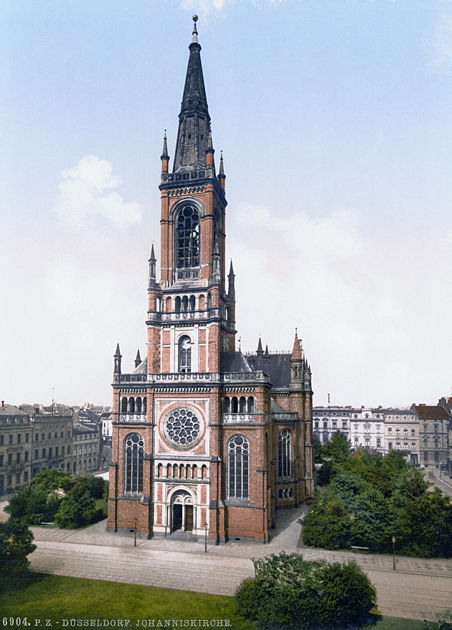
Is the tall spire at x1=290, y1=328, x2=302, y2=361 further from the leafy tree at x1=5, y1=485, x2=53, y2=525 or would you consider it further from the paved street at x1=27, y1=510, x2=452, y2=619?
the leafy tree at x1=5, y1=485, x2=53, y2=525

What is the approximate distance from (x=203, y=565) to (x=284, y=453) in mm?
23525

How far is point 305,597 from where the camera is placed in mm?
26422

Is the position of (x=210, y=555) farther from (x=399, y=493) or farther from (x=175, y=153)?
(x=175, y=153)

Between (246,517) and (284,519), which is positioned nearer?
(246,517)

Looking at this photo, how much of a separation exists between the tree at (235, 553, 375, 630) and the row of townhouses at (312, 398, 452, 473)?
78.1 meters

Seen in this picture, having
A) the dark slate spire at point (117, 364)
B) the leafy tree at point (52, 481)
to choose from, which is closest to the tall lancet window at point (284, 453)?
the dark slate spire at point (117, 364)

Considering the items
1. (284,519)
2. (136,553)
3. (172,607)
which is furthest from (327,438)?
(172,607)

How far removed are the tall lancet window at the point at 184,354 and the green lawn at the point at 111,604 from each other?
22.1 meters

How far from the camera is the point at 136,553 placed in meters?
41.5

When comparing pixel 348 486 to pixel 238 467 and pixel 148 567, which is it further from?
pixel 148 567

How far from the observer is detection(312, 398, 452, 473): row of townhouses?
101625 millimetres

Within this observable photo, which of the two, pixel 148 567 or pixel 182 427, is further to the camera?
pixel 182 427

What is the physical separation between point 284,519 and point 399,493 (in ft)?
49.2

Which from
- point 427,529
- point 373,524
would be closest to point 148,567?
point 373,524
